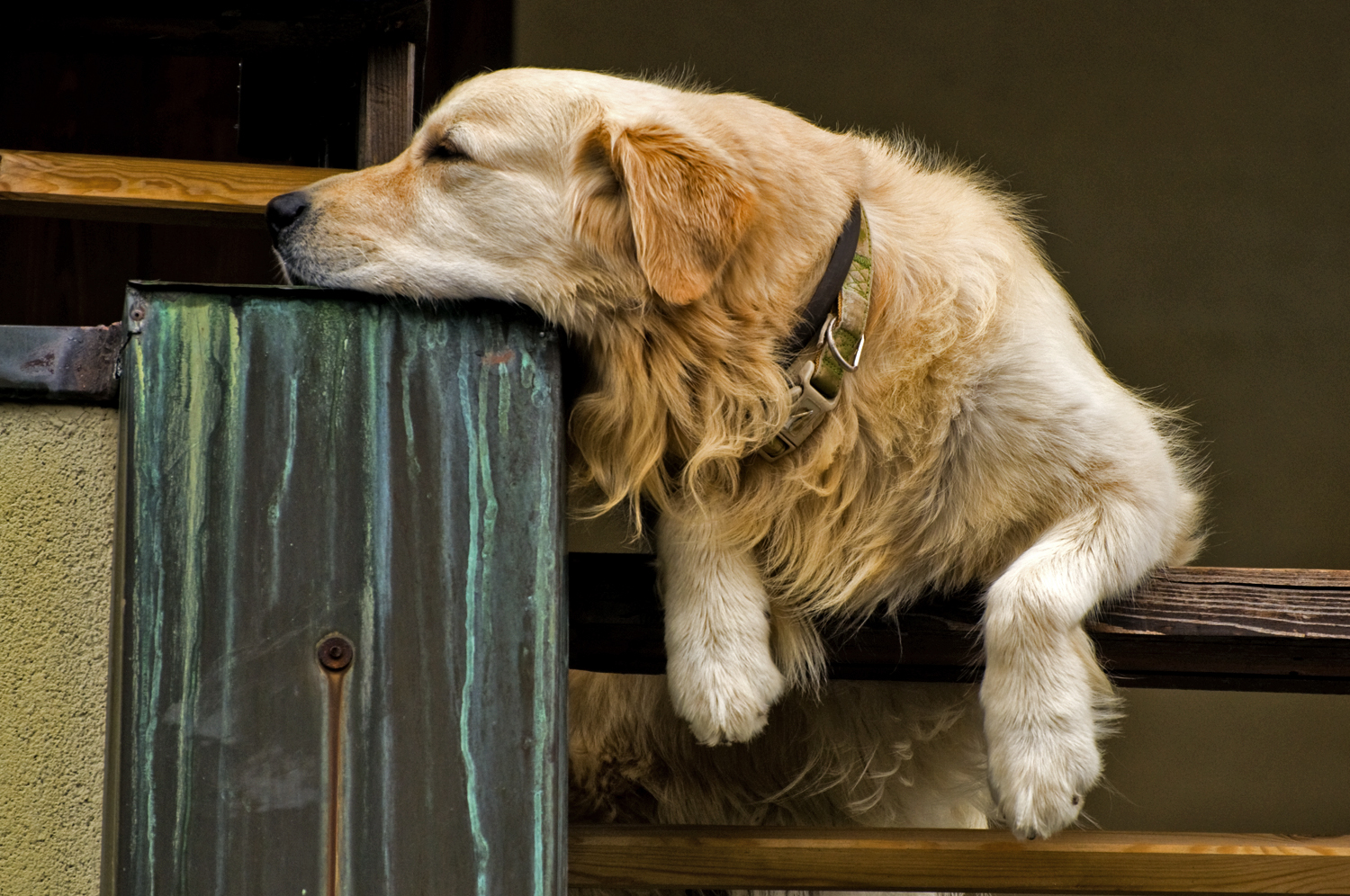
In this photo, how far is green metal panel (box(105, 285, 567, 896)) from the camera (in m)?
1.15

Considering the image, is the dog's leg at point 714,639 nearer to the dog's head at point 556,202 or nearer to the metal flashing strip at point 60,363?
the dog's head at point 556,202

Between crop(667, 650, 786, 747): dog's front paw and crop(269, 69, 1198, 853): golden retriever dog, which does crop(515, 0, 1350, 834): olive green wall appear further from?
crop(667, 650, 786, 747): dog's front paw

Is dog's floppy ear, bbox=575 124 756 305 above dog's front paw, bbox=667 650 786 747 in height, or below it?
above

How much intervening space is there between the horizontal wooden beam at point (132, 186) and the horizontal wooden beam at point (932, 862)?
4.07 feet

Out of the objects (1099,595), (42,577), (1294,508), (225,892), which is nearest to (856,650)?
(1099,595)

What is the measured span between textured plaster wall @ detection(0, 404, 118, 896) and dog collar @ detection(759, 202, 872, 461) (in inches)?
31.8

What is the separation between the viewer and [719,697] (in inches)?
59.4

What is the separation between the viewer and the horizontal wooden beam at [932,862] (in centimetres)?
144

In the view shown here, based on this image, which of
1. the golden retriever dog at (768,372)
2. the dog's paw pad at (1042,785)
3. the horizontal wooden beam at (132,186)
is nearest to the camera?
the dog's paw pad at (1042,785)

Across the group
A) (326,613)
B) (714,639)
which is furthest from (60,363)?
(714,639)

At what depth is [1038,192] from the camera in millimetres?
3967

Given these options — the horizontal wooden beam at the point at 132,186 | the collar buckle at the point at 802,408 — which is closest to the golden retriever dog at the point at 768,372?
the collar buckle at the point at 802,408

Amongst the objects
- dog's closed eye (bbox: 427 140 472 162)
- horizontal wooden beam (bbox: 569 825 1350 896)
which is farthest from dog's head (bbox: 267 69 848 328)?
horizontal wooden beam (bbox: 569 825 1350 896)

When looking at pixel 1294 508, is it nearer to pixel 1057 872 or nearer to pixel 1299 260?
pixel 1299 260
